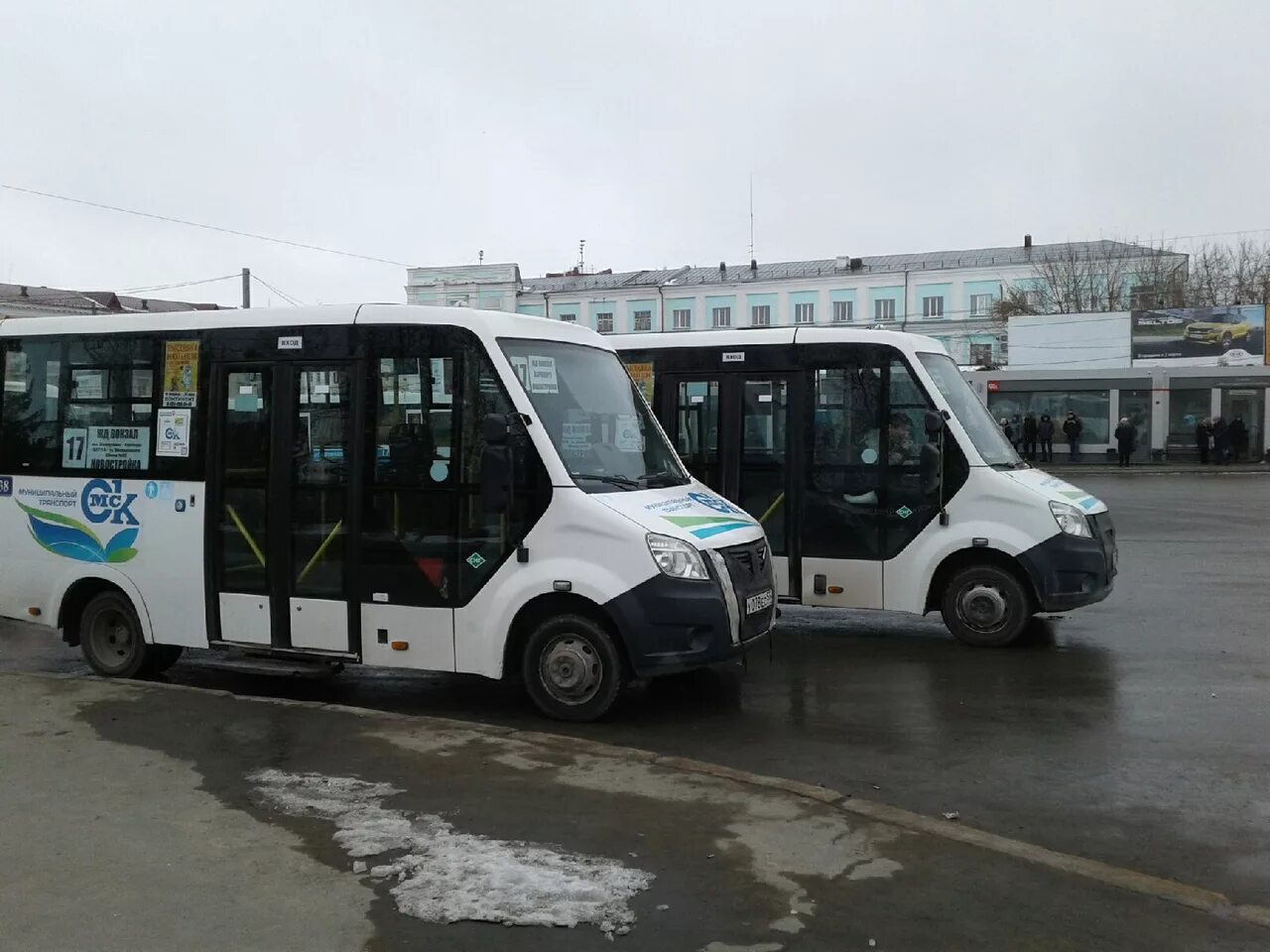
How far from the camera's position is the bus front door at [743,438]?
11.1 m

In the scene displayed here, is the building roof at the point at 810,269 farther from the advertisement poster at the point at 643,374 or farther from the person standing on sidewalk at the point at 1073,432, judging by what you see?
the advertisement poster at the point at 643,374

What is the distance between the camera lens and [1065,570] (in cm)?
989

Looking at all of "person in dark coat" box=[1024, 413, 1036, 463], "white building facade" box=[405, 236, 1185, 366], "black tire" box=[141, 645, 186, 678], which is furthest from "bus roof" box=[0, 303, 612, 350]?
"white building facade" box=[405, 236, 1185, 366]

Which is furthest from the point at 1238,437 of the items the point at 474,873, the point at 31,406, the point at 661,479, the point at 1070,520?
the point at 474,873

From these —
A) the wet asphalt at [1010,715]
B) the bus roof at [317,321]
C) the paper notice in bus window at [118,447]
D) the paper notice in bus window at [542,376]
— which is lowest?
the wet asphalt at [1010,715]

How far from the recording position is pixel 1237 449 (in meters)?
40.8

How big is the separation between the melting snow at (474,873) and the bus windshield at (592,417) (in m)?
2.73

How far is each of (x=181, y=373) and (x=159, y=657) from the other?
219 cm

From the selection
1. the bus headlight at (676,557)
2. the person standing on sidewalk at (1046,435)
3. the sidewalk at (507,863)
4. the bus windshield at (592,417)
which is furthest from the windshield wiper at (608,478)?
the person standing on sidewalk at (1046,435)

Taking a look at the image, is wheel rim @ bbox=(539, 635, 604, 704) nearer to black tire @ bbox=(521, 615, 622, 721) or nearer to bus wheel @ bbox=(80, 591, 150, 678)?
black tire @ bbox=(521, 615, 622, 721)

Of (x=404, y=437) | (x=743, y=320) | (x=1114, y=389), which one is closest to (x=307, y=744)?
(x=404, y=437)

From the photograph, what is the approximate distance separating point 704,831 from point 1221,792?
2843mm

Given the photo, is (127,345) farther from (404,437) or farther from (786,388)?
(786,388)

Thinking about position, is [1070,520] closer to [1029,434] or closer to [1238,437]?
[1029,434]
